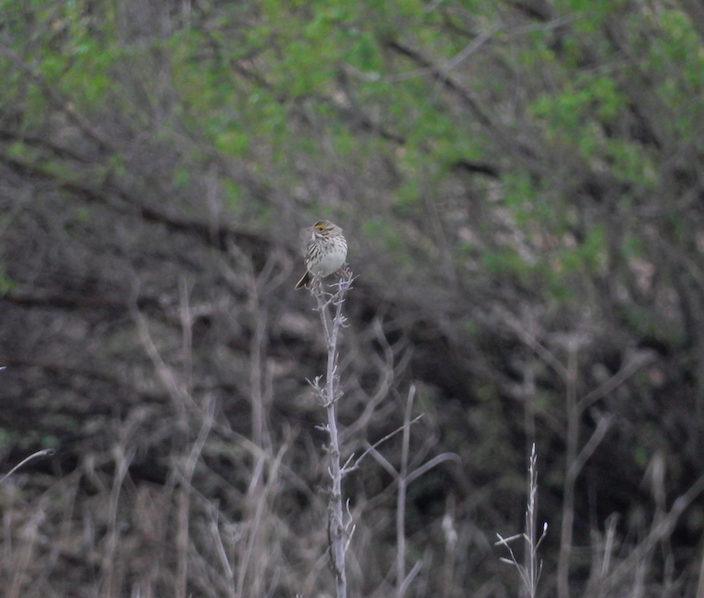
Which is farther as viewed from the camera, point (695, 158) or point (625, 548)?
point (625, 548)

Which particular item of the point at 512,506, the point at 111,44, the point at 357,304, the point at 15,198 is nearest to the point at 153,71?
the point at 111,44

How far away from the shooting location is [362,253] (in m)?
8.54

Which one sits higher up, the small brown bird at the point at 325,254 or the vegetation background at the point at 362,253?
the small brown bird at the point at 325,254

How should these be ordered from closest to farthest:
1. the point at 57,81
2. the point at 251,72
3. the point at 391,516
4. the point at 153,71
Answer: the point at 57,81 → the point at 153,71 → the point at 251,72 → the point at 391,516

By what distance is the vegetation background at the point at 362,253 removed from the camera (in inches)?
314

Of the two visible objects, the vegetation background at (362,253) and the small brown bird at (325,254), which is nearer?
the small brown bird at (325,254)

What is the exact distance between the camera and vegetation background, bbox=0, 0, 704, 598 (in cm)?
798

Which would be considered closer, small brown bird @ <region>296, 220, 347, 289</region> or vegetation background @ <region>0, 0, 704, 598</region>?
small brown bird @ <region>296, 220, 347, 289</region>

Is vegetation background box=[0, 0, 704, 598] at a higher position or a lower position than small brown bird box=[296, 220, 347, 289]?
lower

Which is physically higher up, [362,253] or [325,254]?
[325,254]

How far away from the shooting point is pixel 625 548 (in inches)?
380

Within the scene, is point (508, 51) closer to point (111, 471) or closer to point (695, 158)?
point (695, 158)

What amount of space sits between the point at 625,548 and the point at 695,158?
3.42 m

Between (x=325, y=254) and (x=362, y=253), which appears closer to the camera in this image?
(x=325, y=254)
